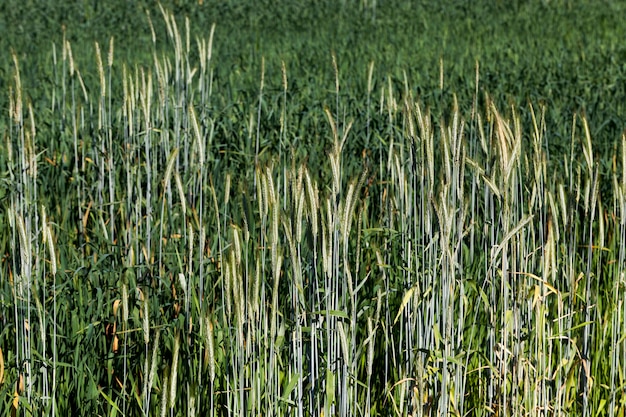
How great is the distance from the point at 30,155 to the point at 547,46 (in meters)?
7.37

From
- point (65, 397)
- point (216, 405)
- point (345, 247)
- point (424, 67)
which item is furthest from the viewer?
point (424, 67)

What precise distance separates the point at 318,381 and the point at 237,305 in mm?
492

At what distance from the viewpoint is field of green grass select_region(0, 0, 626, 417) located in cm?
234

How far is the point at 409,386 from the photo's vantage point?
249cm

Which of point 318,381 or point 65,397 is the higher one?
point 318,381

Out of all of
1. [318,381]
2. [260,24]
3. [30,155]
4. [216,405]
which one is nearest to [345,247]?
[318,381]

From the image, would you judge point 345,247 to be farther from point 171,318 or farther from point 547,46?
point 547,46

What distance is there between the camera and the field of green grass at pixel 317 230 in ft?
7.67

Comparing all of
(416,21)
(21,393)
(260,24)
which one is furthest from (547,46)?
(21,393)

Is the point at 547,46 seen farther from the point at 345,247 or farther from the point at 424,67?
the point at 345,247

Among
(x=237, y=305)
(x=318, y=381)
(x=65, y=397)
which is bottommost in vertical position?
(x=65, y=397)

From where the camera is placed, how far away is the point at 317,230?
7.56 feet

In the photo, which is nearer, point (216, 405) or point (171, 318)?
point (216, 405)

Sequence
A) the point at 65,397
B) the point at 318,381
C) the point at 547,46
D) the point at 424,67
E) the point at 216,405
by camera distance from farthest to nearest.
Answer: the point at 547,46
the point at 424,67
the point at 65,397
the point at 216,405
the point at 318,381
